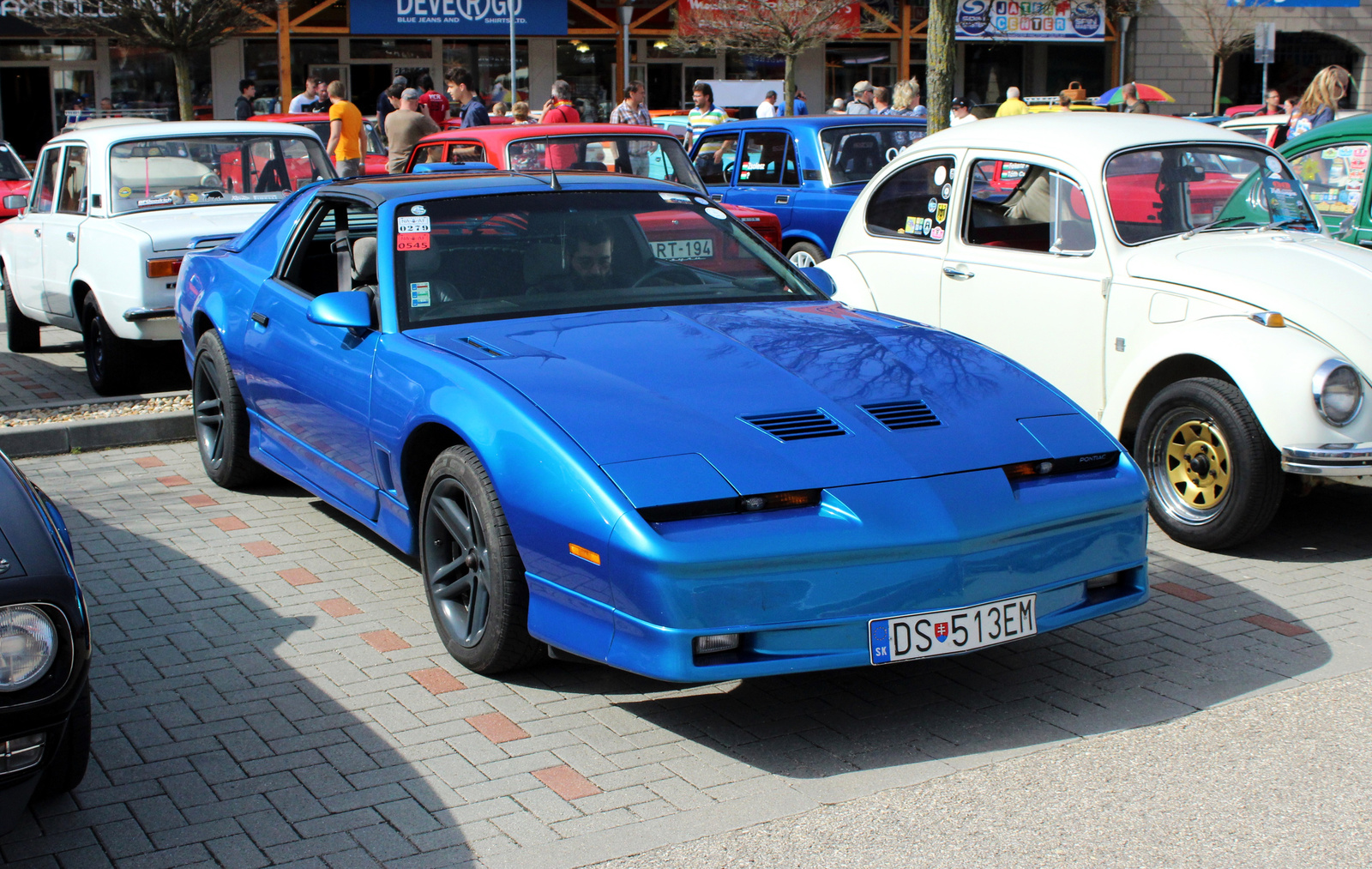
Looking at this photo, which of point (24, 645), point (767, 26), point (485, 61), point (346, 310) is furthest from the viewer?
point (485, 61)

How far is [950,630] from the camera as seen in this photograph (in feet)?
12.0

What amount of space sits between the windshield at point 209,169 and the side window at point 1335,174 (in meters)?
6.33

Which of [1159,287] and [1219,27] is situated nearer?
[1159,287]

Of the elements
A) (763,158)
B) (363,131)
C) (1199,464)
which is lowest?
(1199,464)

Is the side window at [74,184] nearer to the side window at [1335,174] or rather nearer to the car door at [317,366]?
the car door at [317,366]

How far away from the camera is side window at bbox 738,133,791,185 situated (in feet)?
38.7

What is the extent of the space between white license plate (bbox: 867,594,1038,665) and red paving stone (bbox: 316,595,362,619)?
215 cm

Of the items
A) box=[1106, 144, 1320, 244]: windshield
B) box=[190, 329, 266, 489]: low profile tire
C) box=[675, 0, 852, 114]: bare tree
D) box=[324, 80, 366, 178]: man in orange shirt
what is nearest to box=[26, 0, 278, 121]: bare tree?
box=[324, 80, 366, 178]: man in orange shirt

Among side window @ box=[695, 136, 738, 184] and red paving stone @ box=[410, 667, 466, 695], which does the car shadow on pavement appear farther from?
side window @ box=[695, 136, 738, 184]

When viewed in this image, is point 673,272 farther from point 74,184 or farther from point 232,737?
point 74,184

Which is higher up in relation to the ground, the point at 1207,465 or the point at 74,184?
the point at 74,184

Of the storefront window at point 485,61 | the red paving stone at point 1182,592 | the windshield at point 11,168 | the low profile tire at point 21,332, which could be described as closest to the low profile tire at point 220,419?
the red paving stone at point 1182,592

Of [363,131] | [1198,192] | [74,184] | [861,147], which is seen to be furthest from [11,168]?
[1198,192]

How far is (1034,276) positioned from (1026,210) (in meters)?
0.48
